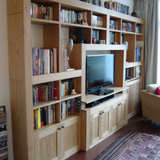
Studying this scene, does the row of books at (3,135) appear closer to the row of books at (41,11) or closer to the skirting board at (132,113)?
the row of books at (41,11)

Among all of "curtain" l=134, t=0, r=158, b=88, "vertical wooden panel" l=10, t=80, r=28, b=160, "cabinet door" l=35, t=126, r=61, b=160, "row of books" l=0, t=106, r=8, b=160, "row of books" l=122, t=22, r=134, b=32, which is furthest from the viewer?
"curtain" l=134, t=0, r=158, b=88

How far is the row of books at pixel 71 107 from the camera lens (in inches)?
111

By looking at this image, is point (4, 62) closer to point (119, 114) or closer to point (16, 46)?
point (16, 46)

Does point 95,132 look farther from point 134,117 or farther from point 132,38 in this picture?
point 132,38

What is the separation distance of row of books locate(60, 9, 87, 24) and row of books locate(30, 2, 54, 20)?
0.19 metres

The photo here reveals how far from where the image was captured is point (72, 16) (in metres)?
2.91

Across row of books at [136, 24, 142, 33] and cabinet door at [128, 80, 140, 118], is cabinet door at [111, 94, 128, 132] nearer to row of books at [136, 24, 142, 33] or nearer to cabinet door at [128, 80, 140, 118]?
cabinet door at [128, 80, 140, 118]

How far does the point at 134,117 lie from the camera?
15.0 ft

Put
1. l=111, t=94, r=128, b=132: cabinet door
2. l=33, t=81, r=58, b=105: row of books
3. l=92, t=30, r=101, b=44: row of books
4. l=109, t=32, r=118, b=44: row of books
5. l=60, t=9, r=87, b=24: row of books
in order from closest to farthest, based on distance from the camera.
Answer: l=33, t=81, r=58, b=105: row of books
l=60, t=9, r=87, b=24: row of books
l=92, t=30, r=101, b=44: row of books
l=111, t=94, r=128, b=132: cabinet door
l=109, t=32, r=118, b=44: row of books

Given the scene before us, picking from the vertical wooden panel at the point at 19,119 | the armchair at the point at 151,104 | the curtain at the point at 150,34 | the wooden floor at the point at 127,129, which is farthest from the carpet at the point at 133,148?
the curtain at the point at 150,34

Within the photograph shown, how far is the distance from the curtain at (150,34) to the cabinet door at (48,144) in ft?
9.81

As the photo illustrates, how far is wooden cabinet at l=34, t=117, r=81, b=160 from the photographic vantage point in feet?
7.94

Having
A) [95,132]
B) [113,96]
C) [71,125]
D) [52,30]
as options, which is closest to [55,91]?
[71,125]

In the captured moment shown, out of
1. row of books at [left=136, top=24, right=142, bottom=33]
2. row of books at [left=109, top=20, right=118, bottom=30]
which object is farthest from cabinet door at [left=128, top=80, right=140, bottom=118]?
row of books at [left=109, top=20, right=118, bottom=30]
